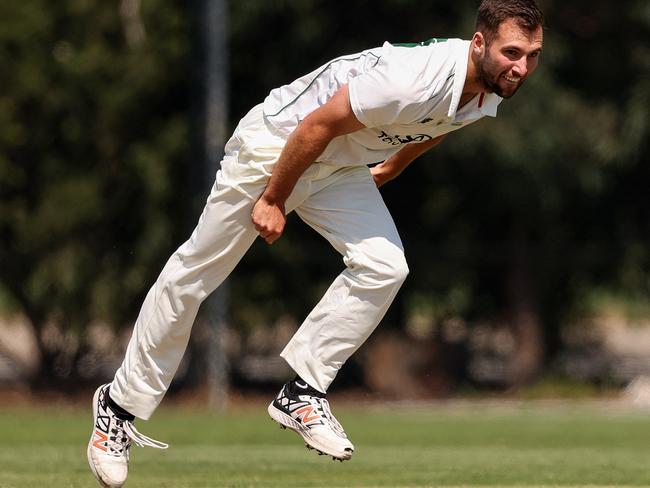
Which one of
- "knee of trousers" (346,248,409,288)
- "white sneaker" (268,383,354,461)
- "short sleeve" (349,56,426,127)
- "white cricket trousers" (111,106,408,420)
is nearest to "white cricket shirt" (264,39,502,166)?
"short sleeve" (349,56,426,127)

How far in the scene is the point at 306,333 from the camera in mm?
6465

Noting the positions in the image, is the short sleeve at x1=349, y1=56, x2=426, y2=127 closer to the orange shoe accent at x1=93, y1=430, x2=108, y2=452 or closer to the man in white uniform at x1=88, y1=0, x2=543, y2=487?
the man in white uniform at x1=88, y1=0, x2=543, y2=487

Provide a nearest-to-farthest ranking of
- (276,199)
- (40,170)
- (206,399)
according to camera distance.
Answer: (276,199) < (206,399) < (40,170)

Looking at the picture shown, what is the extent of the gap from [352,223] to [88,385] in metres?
12.4

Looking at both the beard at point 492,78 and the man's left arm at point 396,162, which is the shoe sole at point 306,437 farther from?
the beard at point 492,78

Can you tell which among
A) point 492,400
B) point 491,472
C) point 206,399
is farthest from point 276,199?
point 492,400

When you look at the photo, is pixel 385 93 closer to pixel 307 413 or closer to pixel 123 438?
pixel 307 413

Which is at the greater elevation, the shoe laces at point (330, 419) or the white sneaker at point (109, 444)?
the shoe laces at point (330, 419)

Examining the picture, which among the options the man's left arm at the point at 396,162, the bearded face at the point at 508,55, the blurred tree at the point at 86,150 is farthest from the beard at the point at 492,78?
the blurred tree at the point at 86,150

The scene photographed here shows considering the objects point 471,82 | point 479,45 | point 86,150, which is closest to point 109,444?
point 471,82

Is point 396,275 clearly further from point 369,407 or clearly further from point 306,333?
point 369,407

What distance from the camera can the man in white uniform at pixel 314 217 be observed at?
19.9 ft

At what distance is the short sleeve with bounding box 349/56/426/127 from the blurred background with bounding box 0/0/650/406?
37.1 feet

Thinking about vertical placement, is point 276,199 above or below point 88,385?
above
